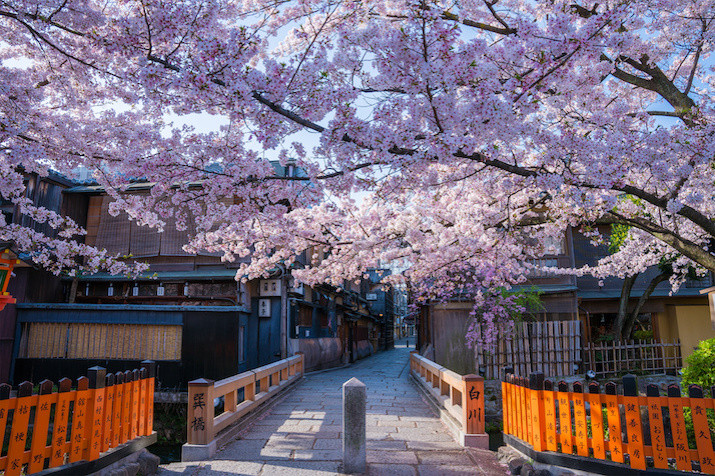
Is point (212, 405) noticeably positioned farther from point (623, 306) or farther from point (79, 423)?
point (623, 306)

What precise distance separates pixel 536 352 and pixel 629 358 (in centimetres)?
447

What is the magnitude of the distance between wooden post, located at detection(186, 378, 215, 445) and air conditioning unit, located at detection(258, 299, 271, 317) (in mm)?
10761

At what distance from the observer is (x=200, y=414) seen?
760 cm

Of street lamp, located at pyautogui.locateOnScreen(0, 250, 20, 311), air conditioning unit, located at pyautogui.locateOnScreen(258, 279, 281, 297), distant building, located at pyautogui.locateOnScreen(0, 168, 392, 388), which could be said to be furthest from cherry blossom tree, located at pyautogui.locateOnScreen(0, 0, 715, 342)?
air conditioning unit, located at pyautogui.locateOnScreen(258, 279, 281, 297)

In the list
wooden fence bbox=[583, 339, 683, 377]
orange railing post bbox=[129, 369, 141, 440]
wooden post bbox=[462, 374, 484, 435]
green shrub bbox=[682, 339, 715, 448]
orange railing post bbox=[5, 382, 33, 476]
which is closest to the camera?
orange railing post bbox=[5, 382, 33, 476]

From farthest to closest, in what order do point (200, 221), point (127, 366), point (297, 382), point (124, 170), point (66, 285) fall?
point (66, 285), point (297, 382), point (127, 366), point (200, 221), point (124, 170)

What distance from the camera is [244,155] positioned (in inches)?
292

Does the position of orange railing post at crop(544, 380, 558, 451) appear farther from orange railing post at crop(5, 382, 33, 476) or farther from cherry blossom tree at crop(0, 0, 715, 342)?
orange railing post at crop(5, 382, 33, 476)

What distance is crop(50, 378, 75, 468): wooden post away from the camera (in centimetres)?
538

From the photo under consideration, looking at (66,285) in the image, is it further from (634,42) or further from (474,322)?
(634,42)

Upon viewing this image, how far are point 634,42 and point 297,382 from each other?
1328 centimetres

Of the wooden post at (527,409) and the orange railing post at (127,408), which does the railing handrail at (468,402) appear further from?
the orange railing post at (127,408)

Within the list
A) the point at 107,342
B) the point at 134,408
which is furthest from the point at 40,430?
the point at 107,342

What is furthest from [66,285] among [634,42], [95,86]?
[634,42]
